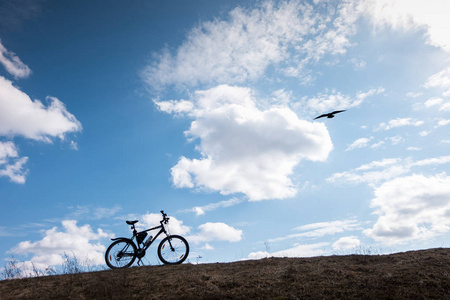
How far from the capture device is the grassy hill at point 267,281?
25.6ft

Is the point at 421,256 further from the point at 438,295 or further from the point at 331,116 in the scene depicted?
the point at 331,116

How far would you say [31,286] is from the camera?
10.0m

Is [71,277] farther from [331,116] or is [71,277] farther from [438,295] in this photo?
[331,116]

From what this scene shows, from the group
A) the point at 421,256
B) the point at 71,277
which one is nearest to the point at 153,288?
the point at 71,277

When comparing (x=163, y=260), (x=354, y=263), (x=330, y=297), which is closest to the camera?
(x=330, y=297)

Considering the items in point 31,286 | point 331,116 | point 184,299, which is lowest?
point 184,299

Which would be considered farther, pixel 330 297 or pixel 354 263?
pixel 354 263

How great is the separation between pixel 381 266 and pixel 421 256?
2270 millimetres

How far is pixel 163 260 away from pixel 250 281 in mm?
5048

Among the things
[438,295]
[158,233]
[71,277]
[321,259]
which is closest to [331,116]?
[321,259]

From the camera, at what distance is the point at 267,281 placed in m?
8.56

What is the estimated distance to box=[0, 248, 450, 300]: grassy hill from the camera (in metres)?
7.80

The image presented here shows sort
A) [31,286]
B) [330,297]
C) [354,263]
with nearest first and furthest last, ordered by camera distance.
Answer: [330,297] → [31,286] → [354,263]

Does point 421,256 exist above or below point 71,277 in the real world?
below
